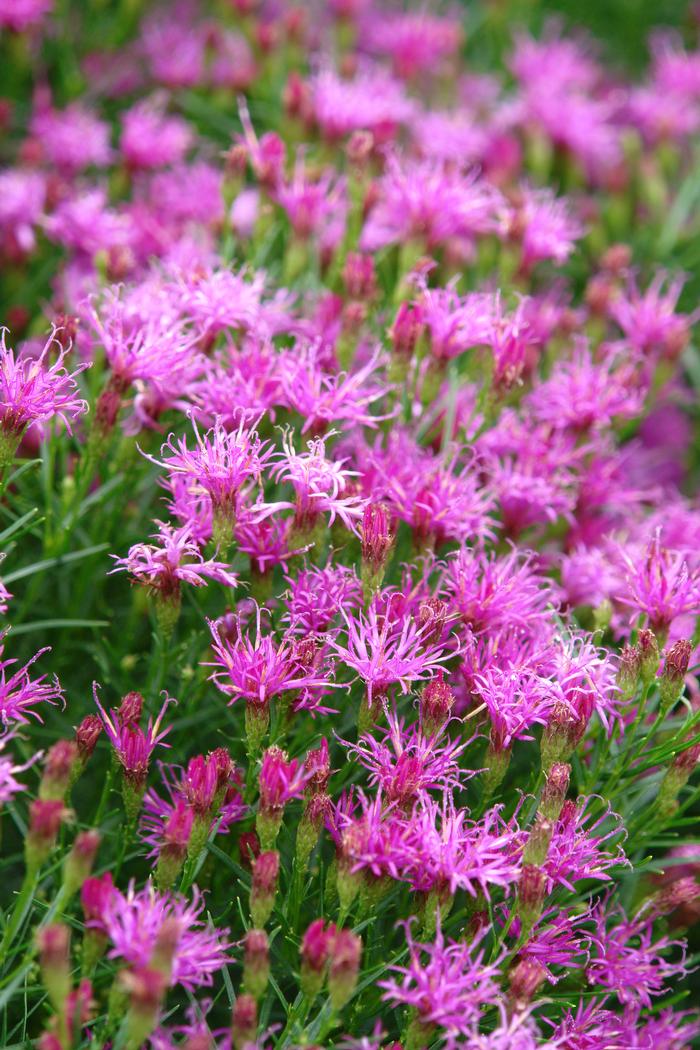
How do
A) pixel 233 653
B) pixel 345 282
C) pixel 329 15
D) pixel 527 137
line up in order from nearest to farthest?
pixel 233 653
pixel 345 282
pixel 527 137
pixel 329 15

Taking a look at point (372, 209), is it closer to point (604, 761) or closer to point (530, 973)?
point (604, 761)

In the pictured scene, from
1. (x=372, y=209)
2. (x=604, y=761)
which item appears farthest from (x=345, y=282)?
(x=604, y=761)

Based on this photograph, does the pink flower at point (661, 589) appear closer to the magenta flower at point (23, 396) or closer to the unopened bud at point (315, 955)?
the unopened bud at point (315, 955)

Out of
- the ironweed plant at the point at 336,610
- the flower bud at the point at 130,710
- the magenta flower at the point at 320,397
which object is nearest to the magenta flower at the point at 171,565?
the ironweed plant at the point at 336,610

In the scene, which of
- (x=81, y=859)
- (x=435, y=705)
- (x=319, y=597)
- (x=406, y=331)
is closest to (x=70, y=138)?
(x=406, y=331)

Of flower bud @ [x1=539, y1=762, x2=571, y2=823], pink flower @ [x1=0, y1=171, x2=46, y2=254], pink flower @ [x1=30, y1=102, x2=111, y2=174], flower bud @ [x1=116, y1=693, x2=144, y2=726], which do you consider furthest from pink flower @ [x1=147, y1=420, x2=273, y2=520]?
pink flower @ [x1=30, y1=102, x2=111, y2=174]

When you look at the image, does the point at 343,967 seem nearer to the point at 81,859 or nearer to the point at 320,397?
the point at 81,859
